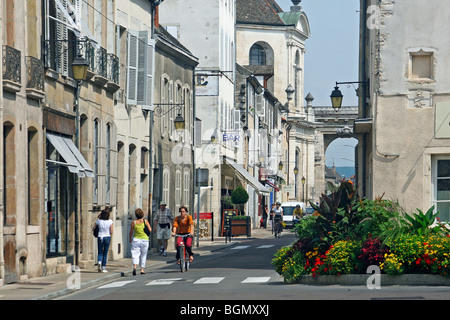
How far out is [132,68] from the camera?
103 feet

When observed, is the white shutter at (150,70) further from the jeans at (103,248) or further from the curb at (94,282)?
the jeans at (103,248)

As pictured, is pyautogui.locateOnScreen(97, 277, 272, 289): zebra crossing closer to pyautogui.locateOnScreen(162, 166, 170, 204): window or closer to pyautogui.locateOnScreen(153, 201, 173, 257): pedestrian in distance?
pyautogui.locateOnScreen(153, 201, 173, 257): pedestrian in distance

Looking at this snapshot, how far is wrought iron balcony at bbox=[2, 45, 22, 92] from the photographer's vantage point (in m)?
20.3

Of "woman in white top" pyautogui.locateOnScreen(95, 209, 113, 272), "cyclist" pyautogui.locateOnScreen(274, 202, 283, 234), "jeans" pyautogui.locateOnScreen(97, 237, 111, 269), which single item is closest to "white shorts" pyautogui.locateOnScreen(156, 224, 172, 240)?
"jeans" pyautogui.locateOnScreen(97, 237, 111, 269)

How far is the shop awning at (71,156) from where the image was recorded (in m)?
23.5

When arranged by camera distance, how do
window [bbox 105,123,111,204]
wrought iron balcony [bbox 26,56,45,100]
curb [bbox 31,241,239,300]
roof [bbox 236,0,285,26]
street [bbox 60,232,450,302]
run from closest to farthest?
street [bbox 60,232,450,302] → curb [bbox 31,241,239,300] → wrought iron balcony [bbox 26,56,45,100] → window [bbox 105,123,111,204] → roof [bbox 236,0,285,26]

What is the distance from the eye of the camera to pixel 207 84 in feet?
157

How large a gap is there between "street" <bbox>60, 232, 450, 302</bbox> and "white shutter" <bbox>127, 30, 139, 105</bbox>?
285 inches

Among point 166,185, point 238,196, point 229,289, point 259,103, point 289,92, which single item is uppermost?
point 289,92

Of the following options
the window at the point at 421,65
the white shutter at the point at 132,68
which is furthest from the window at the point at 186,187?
the window at the point at 421,65

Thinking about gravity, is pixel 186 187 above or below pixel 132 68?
below

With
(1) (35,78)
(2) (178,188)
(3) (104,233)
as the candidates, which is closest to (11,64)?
(1) (35,78)

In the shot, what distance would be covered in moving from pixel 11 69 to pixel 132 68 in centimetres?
1086

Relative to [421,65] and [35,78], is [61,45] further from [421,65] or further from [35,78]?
[421,65]
